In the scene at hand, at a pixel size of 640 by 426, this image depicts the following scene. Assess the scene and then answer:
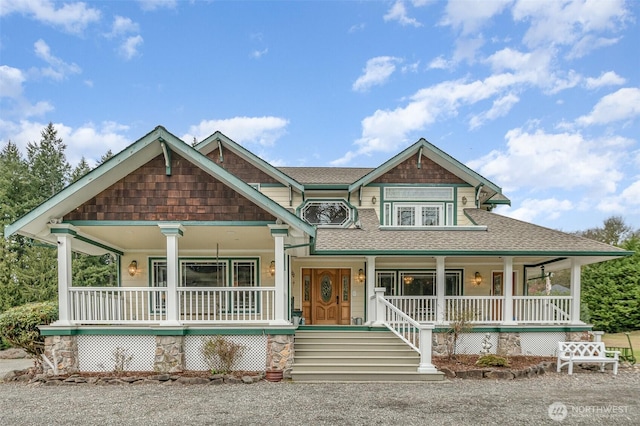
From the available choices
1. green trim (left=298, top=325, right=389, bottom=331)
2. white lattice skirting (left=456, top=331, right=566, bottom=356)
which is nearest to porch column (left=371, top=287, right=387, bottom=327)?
green trim (left=298, top=325, right=389, bottom=331)

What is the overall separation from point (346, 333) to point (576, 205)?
45883 mm

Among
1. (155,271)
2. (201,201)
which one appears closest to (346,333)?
(201,201)

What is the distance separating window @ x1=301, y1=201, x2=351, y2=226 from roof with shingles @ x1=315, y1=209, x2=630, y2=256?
742 millimetres

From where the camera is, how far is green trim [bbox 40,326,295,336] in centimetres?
848

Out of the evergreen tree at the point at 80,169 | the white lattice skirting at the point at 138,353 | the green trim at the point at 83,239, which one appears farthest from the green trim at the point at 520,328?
the evergreen tree at the point at 80,169

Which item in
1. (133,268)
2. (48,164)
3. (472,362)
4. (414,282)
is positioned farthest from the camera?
(48,164)

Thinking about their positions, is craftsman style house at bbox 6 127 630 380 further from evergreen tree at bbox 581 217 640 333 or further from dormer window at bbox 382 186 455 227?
evergreen tree at bbox 581 217 640 333

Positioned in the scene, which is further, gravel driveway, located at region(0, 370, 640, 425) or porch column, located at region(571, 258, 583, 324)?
porch column, located at region(571, 258, 583, 324)

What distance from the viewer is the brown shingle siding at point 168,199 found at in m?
8.58

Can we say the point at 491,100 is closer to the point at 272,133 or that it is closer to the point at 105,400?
the point at 272,133

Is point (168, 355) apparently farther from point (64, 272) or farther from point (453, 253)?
point (453, 253)

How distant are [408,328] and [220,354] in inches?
179

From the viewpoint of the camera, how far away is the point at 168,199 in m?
8.61

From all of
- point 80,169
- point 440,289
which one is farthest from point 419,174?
point 80,169
